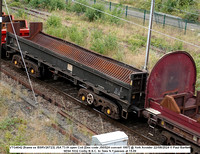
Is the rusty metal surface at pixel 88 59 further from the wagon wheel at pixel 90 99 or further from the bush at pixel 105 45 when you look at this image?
the bush at pixel 105 45

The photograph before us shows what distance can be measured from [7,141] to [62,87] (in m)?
5.00

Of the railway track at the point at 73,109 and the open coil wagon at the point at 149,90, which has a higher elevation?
the open coil wagon at the point at 149,90

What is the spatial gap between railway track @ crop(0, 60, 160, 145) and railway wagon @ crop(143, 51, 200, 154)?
2.50 feet

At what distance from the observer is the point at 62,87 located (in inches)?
533

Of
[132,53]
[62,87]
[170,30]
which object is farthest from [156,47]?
[62,87]

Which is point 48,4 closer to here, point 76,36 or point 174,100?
point 76,36

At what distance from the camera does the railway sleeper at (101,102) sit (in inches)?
408

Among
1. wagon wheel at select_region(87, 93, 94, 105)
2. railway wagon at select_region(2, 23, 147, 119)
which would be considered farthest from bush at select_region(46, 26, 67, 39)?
wagon wheel at select_region(87, 93, 94, 105)

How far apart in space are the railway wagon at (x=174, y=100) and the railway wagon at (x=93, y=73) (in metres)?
0.51

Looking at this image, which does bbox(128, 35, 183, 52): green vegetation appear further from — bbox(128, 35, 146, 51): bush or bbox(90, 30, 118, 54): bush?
bbox(90, 30, 118, 54): bush

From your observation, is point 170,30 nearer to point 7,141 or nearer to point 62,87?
point 62,87

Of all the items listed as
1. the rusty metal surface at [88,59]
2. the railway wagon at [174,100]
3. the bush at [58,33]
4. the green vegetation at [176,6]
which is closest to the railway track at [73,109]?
the railway wagon at [174,100]

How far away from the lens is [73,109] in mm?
11539

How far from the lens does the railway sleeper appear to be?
1036cm
